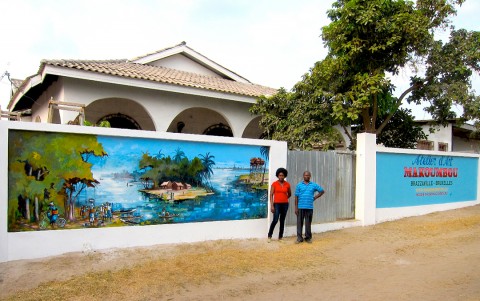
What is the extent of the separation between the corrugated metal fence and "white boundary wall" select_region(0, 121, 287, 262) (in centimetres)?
49

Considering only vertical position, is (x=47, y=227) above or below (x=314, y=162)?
below

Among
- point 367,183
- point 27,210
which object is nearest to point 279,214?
point 367,183

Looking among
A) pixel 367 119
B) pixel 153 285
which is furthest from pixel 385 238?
pixel 153 285

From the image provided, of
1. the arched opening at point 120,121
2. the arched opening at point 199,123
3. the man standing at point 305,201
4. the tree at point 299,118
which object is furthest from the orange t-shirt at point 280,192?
the arched opening at point 120,121

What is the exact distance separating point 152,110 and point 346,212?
569cm

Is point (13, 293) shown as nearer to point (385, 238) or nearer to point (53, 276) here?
point (53, 276)

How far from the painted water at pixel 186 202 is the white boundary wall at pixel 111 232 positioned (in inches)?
5.6

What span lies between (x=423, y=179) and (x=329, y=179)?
3.68m

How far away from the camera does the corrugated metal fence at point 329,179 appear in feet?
26.7

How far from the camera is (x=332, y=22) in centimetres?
1024

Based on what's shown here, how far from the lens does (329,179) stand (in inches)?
346

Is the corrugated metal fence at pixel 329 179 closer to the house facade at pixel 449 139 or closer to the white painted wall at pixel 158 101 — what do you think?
the white painted wall at pixel 158 101

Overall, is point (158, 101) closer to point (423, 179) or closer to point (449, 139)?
point (423, 179)

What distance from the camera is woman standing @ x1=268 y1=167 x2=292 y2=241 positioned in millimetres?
7320
